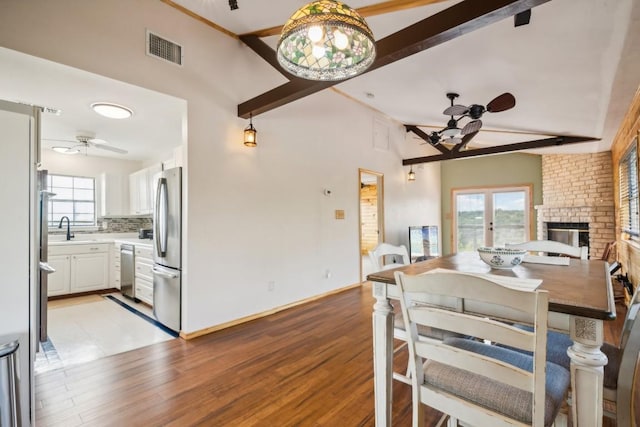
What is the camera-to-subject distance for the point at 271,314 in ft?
12.1

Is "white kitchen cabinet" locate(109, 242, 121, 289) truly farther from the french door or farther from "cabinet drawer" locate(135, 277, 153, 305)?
the french door

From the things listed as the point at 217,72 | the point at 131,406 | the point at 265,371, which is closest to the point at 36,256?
the point at 131,406

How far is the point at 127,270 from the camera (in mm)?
4363

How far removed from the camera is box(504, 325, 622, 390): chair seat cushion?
4.13 ft

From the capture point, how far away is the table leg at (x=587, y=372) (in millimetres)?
1019

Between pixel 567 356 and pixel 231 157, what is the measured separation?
3.22 meters

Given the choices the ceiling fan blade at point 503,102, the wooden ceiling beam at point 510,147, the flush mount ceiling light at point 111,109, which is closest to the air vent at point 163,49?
the flush mount ceiling light at point 111,109

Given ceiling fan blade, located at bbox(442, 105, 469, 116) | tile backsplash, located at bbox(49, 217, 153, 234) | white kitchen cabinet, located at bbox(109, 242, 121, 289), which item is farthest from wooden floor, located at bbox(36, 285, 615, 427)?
tile backsplash, located at bbox(49, 217, 153, 234)

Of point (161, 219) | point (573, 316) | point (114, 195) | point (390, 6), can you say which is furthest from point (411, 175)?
point (114, 195)

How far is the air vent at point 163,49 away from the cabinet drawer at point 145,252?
2.32 metres

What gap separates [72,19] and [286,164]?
2.39m

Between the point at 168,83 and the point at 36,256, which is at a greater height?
the point at 168,83

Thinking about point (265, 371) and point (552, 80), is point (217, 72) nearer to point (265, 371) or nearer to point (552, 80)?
point (265, 371)

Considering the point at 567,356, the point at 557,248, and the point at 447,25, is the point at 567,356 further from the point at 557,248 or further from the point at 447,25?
the point at 447,25
